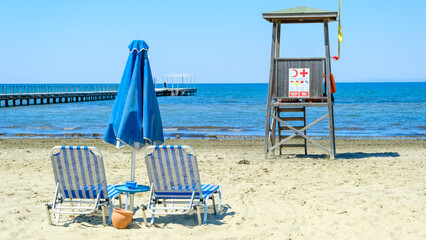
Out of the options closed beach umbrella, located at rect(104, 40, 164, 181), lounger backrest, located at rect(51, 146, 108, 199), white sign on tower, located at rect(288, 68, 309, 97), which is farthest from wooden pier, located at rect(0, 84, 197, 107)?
lounger backrest, located at rect(51, 146, 108, 199)

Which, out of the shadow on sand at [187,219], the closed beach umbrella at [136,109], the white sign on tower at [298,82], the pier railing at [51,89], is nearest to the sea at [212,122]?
the pier railing at [51,89]

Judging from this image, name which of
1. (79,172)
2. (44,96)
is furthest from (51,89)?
(79,172)

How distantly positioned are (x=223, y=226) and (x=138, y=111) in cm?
168

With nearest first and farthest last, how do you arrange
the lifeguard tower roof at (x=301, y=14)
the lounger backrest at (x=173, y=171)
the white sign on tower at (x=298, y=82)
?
the lounger backrest at (x=173, y=171) < the lifeguard tower roof at (x=301, y=14) < the white sign on tower at (x=298, y=82)

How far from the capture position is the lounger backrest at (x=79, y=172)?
548 cm

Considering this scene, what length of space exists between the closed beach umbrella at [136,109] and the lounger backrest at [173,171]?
0.40 metres

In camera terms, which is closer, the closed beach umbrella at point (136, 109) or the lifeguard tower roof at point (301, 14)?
the closed beach umbrella at point (136, 109)

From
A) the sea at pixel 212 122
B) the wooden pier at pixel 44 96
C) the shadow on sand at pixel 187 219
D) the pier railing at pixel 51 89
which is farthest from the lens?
the pier railing at pixel 51 89

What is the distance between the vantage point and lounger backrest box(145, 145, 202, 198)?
5.51 m

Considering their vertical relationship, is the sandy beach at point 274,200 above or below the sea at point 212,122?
above

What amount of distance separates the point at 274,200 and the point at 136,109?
2307 mm

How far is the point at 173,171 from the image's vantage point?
5559mm

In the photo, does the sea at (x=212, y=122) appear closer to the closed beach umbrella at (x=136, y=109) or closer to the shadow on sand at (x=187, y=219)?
the shadow on sand at (x=187, y=219)

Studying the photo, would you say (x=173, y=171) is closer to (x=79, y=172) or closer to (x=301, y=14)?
(x=79, y=172)
